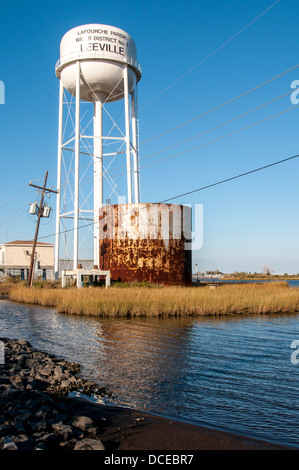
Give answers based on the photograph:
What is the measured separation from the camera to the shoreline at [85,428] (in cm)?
444

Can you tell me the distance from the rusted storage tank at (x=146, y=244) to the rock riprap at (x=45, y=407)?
54.7 ft

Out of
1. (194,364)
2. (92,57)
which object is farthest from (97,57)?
(194,364)

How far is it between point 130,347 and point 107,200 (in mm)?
22795

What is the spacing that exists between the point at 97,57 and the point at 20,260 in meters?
32.3

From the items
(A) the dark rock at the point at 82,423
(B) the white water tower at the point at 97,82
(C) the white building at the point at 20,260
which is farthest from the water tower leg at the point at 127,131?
(C) the white building at the point at 20,260

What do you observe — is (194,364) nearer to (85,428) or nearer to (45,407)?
(45,407)

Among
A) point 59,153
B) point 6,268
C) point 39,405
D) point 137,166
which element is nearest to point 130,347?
point 39,405

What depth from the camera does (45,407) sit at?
5383 mm

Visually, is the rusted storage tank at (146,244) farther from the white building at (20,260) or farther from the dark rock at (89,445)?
the white building at (20,260)

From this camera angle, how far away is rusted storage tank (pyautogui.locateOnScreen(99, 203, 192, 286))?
82.9 feet

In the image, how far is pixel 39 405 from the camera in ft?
18.1
